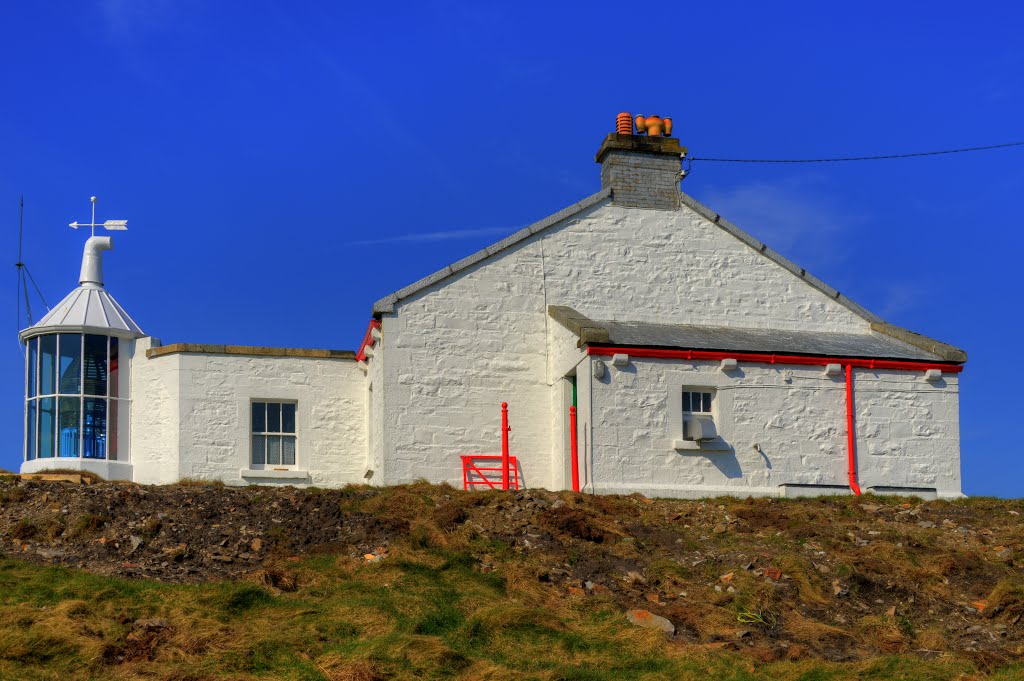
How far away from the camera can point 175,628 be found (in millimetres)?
15227

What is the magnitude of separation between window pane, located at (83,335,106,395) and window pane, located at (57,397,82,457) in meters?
0.45

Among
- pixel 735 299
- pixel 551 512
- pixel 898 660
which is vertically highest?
pixel 735 299

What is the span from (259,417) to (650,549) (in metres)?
10.7

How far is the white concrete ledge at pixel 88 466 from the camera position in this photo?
85.4ft

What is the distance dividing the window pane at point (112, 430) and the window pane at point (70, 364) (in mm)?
749

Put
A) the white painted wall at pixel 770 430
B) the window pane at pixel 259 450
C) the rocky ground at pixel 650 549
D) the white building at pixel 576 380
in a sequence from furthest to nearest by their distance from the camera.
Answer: the window pane at pixel 259 450, the white building at pixel 576 380, the white painted wall at pixel 770 430, the rocky ground at pixel 650 549

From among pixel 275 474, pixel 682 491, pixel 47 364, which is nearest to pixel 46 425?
pixel 47 364

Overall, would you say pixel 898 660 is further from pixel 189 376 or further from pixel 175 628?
pixel 189 376

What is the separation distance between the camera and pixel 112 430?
26.9m

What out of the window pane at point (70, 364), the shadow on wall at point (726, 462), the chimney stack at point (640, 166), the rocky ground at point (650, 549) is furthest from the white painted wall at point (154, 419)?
the shadow on wall at point (726, 462)

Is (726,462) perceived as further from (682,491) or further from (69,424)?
(69,424)

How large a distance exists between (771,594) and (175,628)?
26.2 ft

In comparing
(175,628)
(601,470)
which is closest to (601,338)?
(601,470)

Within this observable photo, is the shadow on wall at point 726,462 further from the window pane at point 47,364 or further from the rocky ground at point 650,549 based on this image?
the window pane at point 47,364
